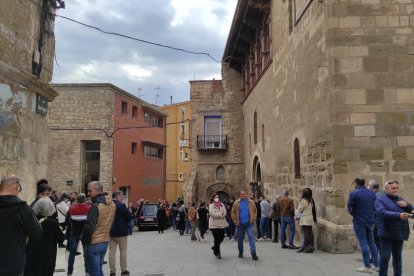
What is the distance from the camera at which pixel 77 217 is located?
683 centimetres

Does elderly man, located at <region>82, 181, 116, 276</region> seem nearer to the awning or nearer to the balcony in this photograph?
the balcony

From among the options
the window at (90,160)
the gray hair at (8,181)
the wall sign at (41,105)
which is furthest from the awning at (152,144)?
the gray hair at (8,181)

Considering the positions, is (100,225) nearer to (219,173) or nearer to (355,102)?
(355,102)

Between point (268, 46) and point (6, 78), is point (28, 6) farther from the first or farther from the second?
point (268, 46)

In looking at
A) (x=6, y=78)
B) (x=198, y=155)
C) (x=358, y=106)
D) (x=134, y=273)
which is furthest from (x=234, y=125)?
(x=6, y=78)

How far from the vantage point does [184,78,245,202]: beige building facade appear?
24.0 m

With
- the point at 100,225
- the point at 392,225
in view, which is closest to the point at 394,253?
the point at 392,225

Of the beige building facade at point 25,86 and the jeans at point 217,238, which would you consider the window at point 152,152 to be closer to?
the jeans at point 217,238

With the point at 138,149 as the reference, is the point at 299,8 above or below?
above

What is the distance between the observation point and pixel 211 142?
24.4 m

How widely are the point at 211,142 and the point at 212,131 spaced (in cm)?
69

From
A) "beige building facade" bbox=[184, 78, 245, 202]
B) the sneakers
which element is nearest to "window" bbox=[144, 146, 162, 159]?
"beige building facade" bbox=[184, 78, 245, 202]

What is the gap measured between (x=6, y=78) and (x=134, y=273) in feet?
11.8

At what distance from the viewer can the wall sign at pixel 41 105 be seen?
6371 millimetres
